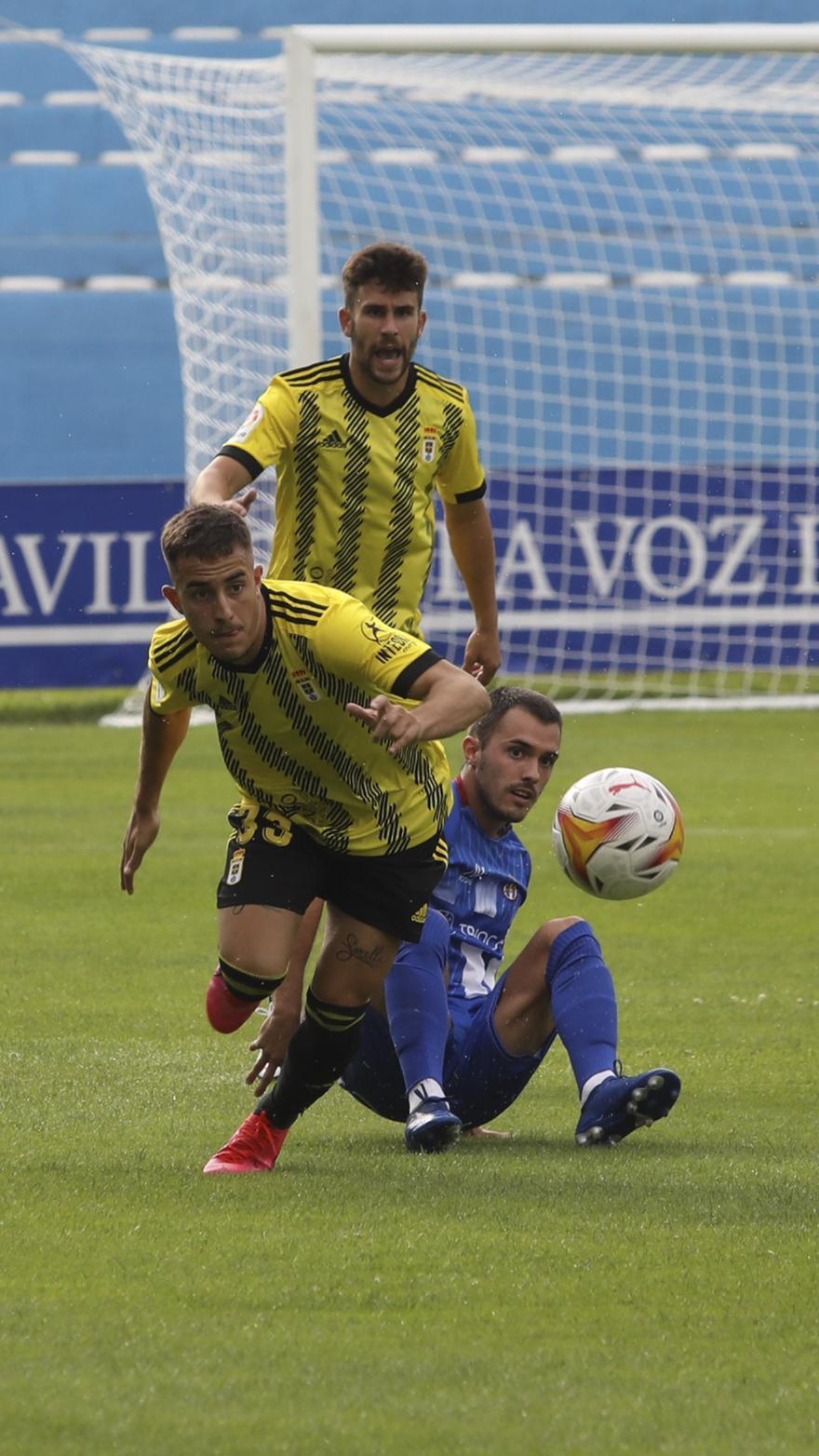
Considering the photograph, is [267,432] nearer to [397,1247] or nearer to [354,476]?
[354,476]

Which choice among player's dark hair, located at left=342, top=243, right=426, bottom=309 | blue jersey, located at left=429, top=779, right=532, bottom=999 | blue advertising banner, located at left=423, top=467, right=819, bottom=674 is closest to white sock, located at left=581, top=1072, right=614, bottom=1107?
blue jersey, located at left=429, top=779, right=532, bottom=999

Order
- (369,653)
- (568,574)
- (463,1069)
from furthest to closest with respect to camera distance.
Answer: (568,574)
(463,1069)
(369,653)

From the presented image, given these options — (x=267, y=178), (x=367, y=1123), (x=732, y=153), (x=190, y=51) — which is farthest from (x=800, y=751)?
(x=190, y=51)

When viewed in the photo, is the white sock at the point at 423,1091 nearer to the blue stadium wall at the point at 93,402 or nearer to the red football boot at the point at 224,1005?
the red football boot at the point at 224,1005

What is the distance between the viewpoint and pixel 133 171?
64.0ft

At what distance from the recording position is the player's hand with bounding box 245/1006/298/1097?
16.2 feet

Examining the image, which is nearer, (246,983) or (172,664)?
(172,664)

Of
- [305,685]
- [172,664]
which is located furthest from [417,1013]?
[172,664]

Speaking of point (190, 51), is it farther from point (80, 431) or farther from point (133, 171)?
point (80, 431)

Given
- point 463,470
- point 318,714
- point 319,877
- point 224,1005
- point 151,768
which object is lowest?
point 224,1005

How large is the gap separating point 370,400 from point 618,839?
3.85 ft

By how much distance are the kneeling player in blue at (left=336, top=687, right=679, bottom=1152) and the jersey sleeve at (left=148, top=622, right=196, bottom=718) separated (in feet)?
2.50

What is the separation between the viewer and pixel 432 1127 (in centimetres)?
449

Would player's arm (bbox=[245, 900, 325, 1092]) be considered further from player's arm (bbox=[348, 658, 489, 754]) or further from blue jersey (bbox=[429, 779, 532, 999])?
player's arm (bbox=[348, 658, 489, 754])
